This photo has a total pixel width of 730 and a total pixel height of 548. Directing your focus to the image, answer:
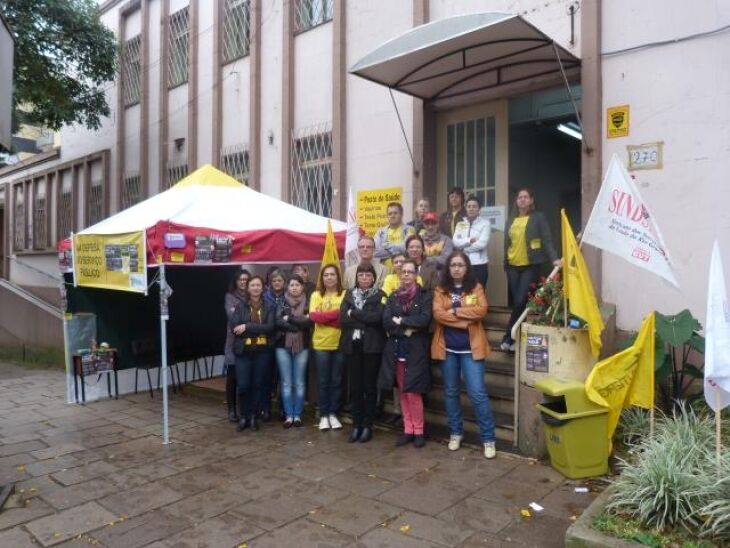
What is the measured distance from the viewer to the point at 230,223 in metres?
7.01

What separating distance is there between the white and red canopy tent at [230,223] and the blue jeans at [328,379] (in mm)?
1367

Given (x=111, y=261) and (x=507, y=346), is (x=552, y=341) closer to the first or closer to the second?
(x=507, y=346)

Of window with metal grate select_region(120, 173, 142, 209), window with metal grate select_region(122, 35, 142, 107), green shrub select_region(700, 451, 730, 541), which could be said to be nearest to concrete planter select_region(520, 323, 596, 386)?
green shrub select_region(700, 451, 730, 541)

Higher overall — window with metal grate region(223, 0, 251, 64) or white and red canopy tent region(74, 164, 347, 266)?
window with metal grate region(223, 0, 251, 64)

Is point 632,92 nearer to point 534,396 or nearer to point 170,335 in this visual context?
point 534,396

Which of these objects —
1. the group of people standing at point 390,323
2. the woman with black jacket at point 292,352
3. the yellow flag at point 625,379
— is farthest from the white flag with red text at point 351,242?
the yellow flag at point 625,379

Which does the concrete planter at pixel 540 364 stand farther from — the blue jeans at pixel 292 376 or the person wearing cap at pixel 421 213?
the blue jeans at pixel 292 376

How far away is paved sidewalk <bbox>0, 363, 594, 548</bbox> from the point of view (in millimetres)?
4117

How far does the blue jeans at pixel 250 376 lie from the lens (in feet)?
21.8

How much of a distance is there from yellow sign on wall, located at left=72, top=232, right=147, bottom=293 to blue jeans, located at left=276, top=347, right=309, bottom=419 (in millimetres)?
1652

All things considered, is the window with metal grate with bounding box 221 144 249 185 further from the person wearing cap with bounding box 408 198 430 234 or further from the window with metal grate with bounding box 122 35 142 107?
the person wearing cap with bounding box 408 198 430 234

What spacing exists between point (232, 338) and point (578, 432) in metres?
3.73

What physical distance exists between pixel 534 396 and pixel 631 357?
929 millimetres

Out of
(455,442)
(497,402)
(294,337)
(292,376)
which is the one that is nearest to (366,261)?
(294,337)
